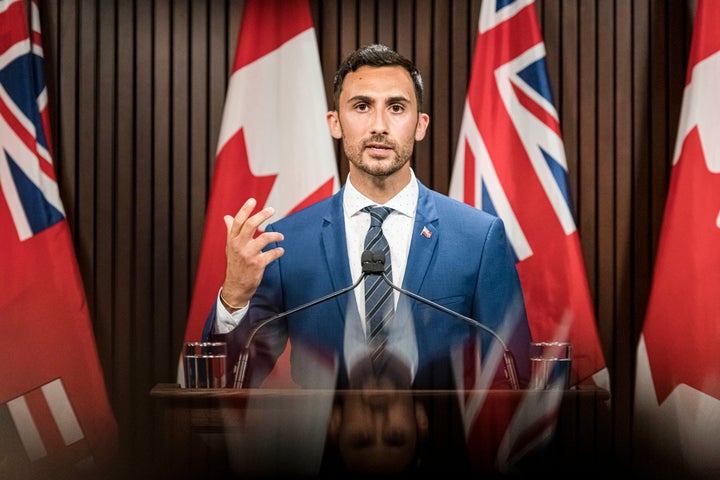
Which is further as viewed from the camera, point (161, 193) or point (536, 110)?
point (161, 193)

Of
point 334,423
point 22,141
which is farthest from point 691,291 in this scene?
point 22,141

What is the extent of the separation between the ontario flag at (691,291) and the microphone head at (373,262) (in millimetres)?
1759

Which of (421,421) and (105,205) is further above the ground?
(105,205)

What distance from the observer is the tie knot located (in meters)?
2.74

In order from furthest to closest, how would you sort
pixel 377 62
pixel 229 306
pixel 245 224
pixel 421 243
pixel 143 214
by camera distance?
pixel 143 214, pixel 377 62, pixel 421 243, pixel 229 306, pixel 245 224

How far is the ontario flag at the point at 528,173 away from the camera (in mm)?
3371

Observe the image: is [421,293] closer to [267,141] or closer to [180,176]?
[267,141]

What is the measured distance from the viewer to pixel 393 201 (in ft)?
9.25

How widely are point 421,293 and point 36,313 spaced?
5.54 ft

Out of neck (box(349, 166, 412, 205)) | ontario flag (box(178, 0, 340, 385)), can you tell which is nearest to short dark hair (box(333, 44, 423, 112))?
neck (box(349, 166, 412, 205))

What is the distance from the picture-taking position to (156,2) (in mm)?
3695

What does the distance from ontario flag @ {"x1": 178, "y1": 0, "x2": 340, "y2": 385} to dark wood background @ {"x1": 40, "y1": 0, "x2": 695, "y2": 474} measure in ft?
0.55

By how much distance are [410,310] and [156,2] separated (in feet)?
6.66

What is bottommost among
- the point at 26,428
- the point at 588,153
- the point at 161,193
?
the point at 26,428
